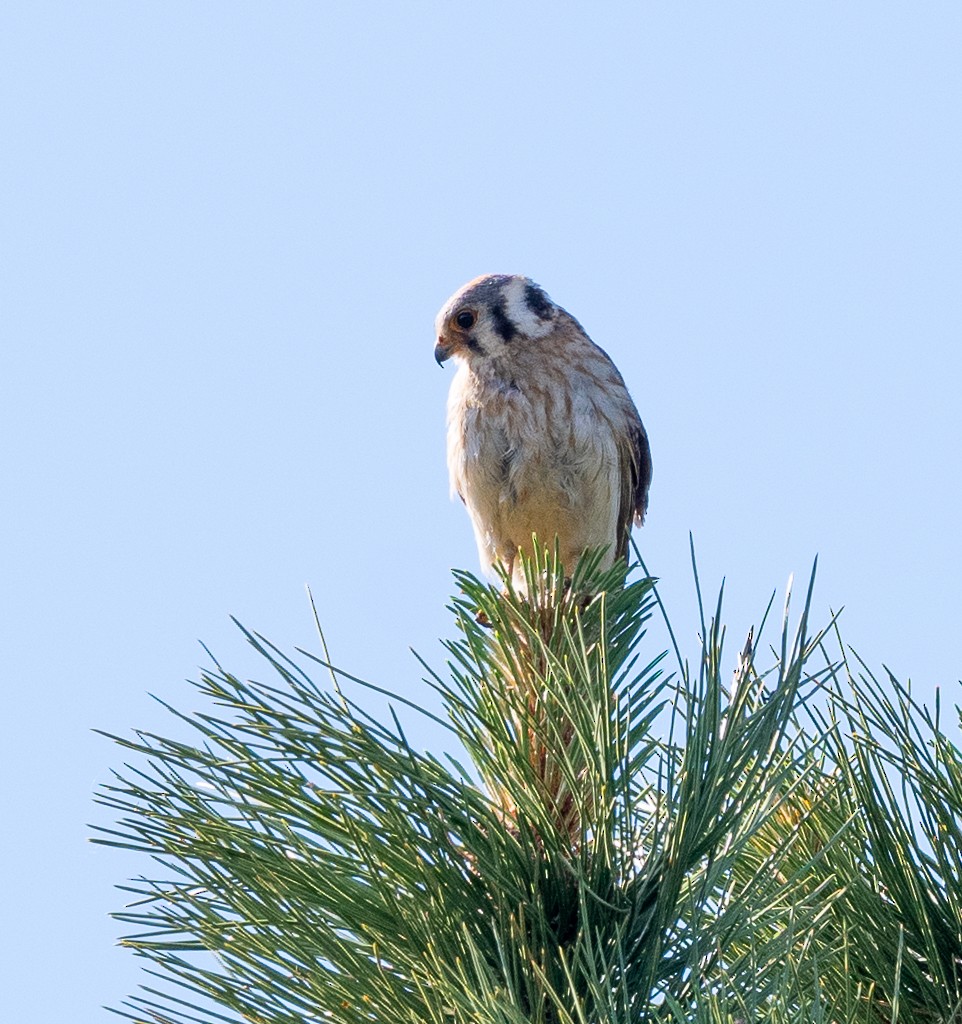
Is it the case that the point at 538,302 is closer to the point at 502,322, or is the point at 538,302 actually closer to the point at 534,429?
the point at 502,322

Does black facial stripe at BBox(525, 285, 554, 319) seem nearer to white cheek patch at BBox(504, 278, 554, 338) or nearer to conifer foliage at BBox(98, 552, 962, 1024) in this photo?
white cheek patch at BBox(504, 278, 554, 338)

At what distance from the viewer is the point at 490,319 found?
20.2ft

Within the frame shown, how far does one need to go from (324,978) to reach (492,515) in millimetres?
3573

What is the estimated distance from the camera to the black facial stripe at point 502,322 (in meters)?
6.09

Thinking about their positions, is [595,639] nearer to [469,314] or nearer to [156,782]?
[156,782]

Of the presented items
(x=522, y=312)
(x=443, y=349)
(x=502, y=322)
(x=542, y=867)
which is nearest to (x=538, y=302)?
(x=522, y=312)

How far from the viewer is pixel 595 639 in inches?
110

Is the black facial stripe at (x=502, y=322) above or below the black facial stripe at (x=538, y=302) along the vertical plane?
below

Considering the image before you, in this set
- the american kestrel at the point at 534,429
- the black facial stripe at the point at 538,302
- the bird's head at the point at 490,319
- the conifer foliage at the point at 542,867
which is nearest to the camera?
the conifer foliage at the point at 542,867

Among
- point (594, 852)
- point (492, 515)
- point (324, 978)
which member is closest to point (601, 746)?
point (594, 852)

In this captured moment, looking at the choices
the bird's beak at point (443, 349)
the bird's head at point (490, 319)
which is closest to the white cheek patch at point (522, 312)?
the bird's head at point (490, 319)

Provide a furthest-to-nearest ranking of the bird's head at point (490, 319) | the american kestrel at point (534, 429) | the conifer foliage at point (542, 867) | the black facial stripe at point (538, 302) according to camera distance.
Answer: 1. the black facial stripe at point (538, 302)
2. the bird's head at point (490, 319)
3. the american kestrel at point (534, 429)
4. the conifer foliage at point (542, 867)

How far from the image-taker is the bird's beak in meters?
6.16

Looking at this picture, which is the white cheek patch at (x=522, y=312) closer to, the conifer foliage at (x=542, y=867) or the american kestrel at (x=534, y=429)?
the american kestrel at (x=534, y=429)
